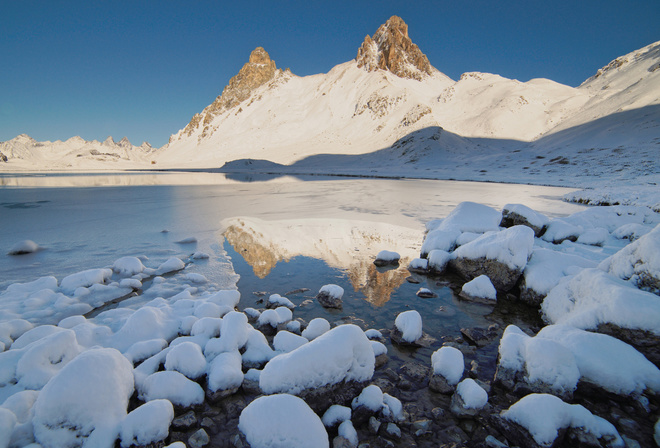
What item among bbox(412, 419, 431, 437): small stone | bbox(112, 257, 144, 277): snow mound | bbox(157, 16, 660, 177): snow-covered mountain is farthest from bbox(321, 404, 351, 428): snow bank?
bbox(157, 16, 660, 177): snow-covered mountain

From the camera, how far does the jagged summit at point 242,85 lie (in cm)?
14350

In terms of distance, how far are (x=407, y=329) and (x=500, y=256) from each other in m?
2.76

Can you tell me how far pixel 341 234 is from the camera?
945 cm

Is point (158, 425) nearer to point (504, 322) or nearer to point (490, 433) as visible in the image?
point (490, 433)

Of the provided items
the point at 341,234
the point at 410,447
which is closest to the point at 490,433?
the point at 410,447

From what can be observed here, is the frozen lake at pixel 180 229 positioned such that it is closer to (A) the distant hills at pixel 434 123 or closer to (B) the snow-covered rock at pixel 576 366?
(B) the snow-covered rock at pixel 576 366

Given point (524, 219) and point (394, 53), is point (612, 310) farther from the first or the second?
point (394, 53)

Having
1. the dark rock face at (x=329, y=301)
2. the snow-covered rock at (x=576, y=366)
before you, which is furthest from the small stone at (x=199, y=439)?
the snow-covered rock at (x=576, y=366)

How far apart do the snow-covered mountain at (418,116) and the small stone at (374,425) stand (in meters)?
45.0

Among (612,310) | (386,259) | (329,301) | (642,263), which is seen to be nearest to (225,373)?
(329,301)

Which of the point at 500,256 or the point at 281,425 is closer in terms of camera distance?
the point at 281,425

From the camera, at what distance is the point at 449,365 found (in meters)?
3.25

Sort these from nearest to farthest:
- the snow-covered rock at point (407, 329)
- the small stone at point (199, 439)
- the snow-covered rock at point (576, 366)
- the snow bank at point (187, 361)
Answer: the small stone at point (199, 439)
the snow-covered rock at point (576, 366)
the snow bank at point (187, 361)
the snow-covered rock at point (407, 329)

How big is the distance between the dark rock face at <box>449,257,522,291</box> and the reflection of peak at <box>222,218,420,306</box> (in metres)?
1.14
